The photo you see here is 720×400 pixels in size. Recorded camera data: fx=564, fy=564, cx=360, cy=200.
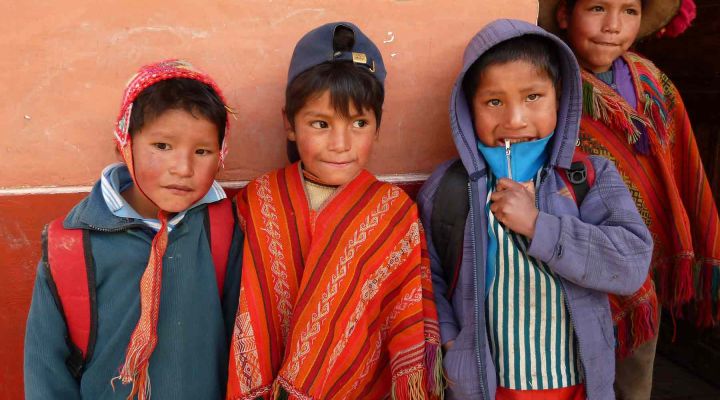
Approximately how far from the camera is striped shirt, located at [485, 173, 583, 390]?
1.82 metres

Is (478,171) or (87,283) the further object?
(478,171)

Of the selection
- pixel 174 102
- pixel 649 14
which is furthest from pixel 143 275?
pixel 649 14

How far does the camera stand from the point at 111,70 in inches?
81.0

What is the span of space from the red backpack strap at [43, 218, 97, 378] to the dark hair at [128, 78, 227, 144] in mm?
357

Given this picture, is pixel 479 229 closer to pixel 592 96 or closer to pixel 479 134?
pixel 479 134

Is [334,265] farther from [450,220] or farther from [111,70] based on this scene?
[111,70]

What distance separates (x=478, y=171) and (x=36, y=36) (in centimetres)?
162

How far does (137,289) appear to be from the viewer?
5.44ft

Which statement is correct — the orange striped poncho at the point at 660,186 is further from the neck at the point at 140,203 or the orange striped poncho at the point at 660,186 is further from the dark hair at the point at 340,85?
the neck at the point at 140,203

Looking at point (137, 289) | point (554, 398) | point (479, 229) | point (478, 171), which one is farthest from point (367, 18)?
point (554, 398)

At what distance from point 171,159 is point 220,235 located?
0.30m

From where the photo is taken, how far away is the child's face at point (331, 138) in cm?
178

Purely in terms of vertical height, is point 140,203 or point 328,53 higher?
point 328,53

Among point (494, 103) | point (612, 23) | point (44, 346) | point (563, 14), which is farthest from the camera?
point (563, 14)
